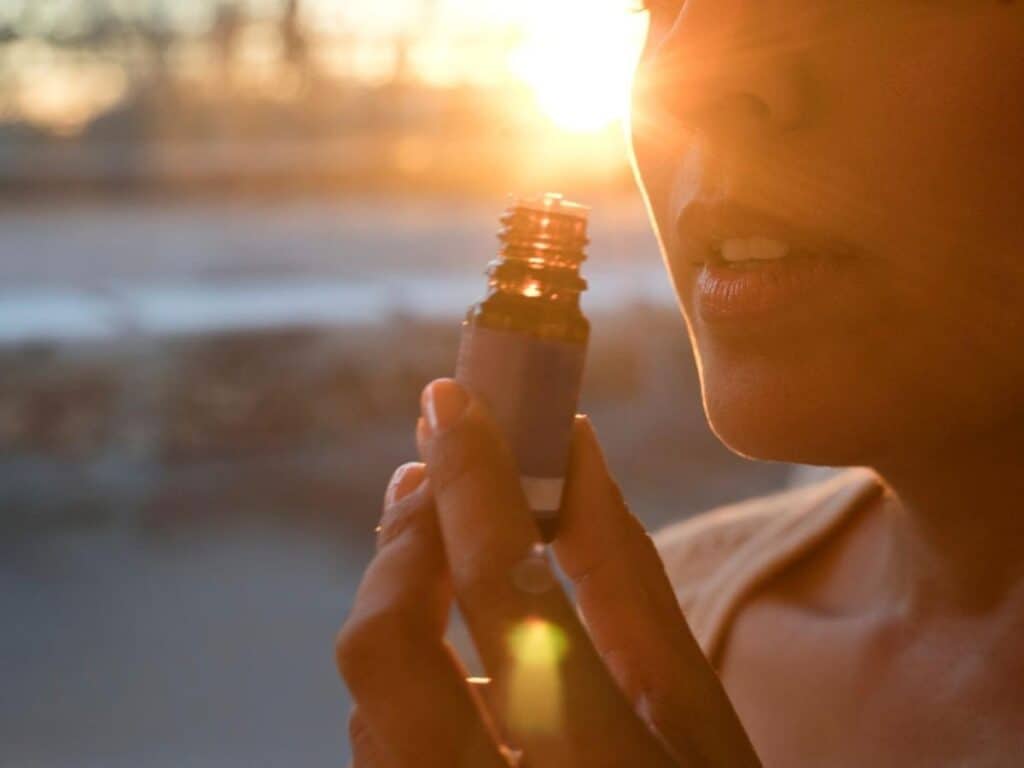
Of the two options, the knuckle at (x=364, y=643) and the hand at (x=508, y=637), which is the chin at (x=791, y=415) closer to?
the hand at (x=508, y=637)

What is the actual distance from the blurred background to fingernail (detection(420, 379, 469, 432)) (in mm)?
93

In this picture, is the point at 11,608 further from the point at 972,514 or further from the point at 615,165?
the point at 615,165

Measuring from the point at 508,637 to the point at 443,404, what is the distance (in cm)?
11

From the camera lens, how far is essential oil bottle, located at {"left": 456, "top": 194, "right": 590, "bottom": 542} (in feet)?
1.95

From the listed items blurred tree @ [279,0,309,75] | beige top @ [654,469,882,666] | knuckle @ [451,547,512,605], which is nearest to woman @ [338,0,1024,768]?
knuckle @ [451,547,512,605]

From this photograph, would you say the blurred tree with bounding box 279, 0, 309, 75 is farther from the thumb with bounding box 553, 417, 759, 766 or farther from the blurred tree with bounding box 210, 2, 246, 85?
the thumb with bounding box 553, 417, 759, 766

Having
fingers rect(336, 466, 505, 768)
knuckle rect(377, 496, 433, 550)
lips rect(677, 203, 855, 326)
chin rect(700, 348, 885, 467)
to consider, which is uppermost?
lips rect(677, 203, 855, 326)

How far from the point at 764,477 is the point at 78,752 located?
1.46 m

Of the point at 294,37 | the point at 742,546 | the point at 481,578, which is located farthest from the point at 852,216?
the point at 294,37

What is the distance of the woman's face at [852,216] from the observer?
630 millimetres

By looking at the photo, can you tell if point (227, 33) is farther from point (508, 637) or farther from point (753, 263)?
point (508, 637)

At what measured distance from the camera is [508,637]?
56 centimetres

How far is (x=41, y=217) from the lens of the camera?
4.84 metres

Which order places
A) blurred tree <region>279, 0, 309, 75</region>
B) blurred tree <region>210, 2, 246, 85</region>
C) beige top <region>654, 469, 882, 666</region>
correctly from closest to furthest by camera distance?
beige top <region>654, 469, 882, 666</region>, blurred tree <region>279, 0, 309, 75</region>, blurred tree <region>210, 2, 246, 85</region>
